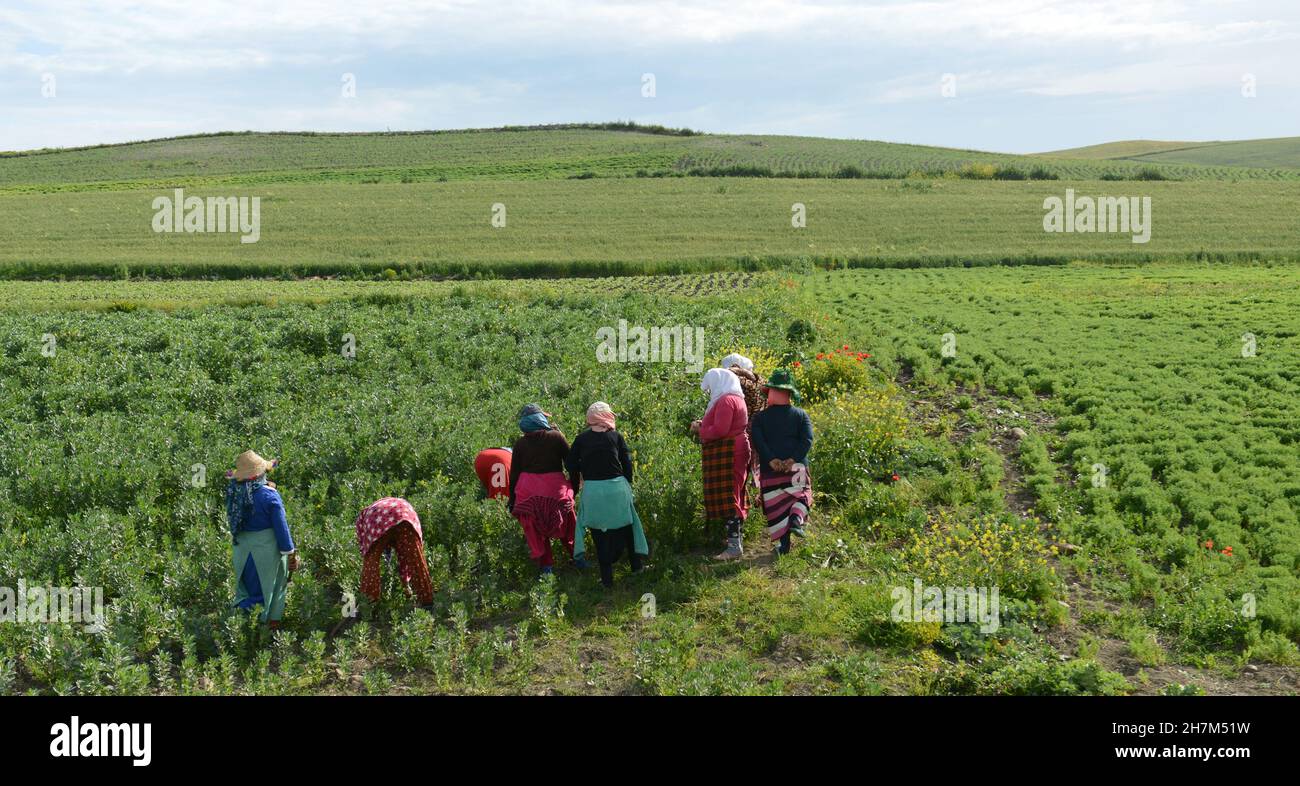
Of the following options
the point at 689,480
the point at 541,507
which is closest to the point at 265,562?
the point at 541,507

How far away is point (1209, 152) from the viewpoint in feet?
378

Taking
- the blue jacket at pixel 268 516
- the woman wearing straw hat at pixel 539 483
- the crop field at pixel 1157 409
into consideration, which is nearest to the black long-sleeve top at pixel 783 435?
the woman wearing straw hat at pixel 539 483

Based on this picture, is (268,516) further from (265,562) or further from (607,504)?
(607,504)

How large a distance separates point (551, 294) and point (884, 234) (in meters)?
25.4

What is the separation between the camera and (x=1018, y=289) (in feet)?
103

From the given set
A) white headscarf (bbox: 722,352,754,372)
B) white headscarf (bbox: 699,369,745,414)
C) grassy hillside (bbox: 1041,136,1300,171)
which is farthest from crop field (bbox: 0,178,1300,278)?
grassy hillside (bbox: 1041,136,1300,171)

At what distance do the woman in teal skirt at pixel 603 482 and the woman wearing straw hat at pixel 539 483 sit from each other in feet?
0.60

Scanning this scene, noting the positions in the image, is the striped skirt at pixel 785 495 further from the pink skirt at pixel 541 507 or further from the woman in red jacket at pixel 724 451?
the pink skirt at pixel 541 507

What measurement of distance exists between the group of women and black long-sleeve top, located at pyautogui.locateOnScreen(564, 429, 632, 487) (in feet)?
0.03

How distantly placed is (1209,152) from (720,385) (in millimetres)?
128630

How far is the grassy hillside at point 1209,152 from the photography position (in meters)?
100

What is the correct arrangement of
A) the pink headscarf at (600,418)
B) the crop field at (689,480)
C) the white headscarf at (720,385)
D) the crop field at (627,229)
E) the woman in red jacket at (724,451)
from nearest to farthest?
1. the crop field at (689,480)
2. the pink headscarf at (600,418)
3. the woman in red jacket at (724,451)
4. the white headscarf at (720,385)
5. the crop field at (627,229)
